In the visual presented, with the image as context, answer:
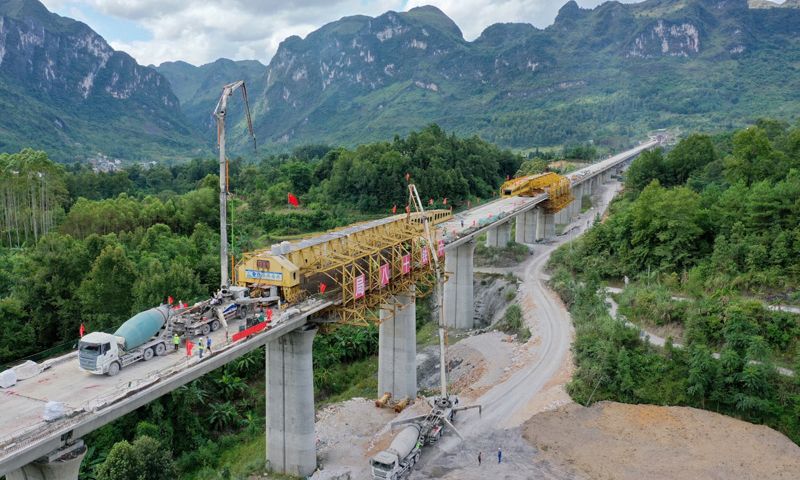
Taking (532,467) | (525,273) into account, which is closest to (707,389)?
(532,467)

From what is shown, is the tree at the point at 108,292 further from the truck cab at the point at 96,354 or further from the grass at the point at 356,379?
the truck cab at the point at 96,354

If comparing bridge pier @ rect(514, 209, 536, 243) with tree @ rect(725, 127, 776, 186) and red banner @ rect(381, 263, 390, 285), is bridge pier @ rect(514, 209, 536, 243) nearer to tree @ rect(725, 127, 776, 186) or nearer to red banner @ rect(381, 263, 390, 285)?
tree @ rect(725, 127, 776, 186)

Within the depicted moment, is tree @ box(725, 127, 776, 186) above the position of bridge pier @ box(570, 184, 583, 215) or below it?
above

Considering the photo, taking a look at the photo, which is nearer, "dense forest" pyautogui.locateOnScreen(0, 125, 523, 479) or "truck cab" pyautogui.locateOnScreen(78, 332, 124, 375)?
"truck cab" pyautogui.locateOnScreen(78, 332, 124, 375)

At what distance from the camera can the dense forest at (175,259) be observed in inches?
1722

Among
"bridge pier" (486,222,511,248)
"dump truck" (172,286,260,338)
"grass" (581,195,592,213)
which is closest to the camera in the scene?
"dump truck" (172,286,260,338)

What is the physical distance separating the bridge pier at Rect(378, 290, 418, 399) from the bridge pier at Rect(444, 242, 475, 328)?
2017cm

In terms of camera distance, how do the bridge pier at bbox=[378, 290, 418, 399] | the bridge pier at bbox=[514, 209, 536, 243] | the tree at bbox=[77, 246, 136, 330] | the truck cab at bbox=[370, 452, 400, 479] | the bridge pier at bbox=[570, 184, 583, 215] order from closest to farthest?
the truck cab at bbox=[370, 452, 400, 479]
the bridge pier at bbox=[378, 290, 418, 399]
the tree at bbox=[77, 246, 136, 330]
the bridge pier at bbox=[514, 209, 536, 243]
the bridge pier at bbox=[570, 184, 583, 215]

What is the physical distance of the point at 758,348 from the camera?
129 feet

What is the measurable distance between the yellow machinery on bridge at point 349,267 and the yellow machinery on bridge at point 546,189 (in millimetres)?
47908

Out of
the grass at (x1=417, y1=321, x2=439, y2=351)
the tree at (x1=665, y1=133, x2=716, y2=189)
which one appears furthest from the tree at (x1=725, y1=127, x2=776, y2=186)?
the grass at (x1=417, y1=321, x2=439, y2=351)

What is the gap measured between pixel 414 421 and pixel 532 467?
802 cm

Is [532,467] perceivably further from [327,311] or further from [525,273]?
[525,273]

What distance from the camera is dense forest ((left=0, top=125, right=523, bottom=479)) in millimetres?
43738
